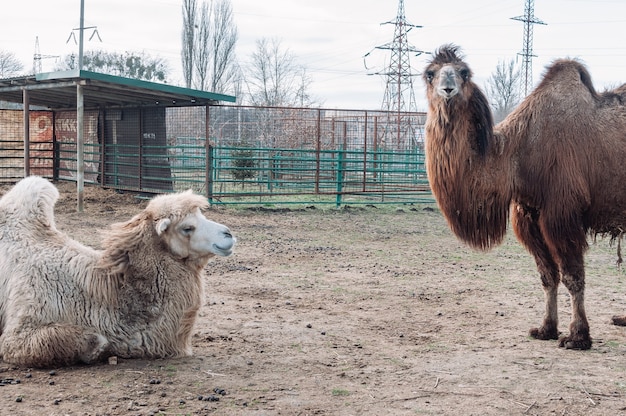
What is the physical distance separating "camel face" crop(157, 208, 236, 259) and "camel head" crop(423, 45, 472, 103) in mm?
1848

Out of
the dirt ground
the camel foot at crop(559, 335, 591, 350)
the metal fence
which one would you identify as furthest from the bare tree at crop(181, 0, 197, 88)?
the camel foot at crop(559, 335, 591, 350)

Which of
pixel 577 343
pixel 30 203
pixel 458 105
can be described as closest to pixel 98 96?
pixel 30 203

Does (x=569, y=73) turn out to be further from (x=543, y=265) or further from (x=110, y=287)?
(x=110, y=287)

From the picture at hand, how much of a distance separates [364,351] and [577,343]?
1.57m

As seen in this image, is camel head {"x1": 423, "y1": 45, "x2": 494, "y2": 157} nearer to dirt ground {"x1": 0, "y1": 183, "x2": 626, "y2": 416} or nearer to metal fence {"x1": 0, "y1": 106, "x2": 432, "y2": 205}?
dirt ground {"x1": 0, "y1": 183, "x2": 626, "y2": 416}

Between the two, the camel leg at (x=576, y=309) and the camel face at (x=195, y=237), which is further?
the camel leg at (x=576, y=309)

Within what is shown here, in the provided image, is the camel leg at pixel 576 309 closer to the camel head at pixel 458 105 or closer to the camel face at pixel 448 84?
the camel head at pixel 458 105

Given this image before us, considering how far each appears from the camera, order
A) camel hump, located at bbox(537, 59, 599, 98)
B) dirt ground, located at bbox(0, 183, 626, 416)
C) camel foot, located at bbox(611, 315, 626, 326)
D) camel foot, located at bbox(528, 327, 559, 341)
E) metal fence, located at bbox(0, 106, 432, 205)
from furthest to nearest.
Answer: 1. metal fence, located at bbox(0, 106, 432, 205)
2. camel foot, located at bbox(611, 315, 626, 326)
3. camel hump, located at bbox(537, 59, 599, 98)
4. camel foot, located at bbox(528, 327, 559, 341)
5. dirt ground, located at bbox(0, 183, 626, 416)

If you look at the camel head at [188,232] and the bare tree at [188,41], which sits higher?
the bare tree at [188,41]

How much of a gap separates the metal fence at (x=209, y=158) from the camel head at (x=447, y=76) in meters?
8.64

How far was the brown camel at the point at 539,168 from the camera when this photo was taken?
500 cm

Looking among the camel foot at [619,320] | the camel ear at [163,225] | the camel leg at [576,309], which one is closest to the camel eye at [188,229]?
the camel ear at [163,225]

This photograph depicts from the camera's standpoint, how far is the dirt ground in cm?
378

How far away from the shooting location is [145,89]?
13.3m
